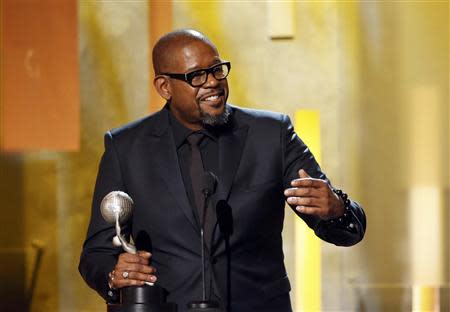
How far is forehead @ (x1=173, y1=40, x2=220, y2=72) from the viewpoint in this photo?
2900mm

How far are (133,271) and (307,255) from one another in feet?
8.48

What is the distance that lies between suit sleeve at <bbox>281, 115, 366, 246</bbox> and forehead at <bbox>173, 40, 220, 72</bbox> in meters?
0.32

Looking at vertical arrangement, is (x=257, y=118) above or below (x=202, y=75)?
below

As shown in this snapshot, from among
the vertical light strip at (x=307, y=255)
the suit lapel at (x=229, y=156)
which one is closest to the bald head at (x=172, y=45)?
the suit lapel at (x=229, y=156)

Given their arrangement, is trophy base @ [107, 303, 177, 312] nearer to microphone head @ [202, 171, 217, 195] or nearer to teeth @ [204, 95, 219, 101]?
microphone head @ [202, 171, 217, 195]

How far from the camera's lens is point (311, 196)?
8.46 ft

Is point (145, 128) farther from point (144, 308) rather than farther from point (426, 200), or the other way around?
point (426, 200)

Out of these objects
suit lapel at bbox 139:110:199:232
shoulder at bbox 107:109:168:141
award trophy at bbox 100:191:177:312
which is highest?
shoulder at bbox 107:109:168:141

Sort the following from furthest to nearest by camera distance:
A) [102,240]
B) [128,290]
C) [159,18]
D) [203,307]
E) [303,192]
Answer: [159,18], [102,240], [303,192], [128,290], [203,307]

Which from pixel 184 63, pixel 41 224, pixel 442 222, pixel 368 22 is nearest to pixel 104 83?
pixel 41 224

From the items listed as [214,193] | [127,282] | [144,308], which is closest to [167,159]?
[214,193]

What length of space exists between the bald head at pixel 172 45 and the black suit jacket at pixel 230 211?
6.3 inches

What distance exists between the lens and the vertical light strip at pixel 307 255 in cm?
495

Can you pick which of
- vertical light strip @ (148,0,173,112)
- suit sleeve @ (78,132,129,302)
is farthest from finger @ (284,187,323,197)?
vertical light strip @ (148,0,173,112)
